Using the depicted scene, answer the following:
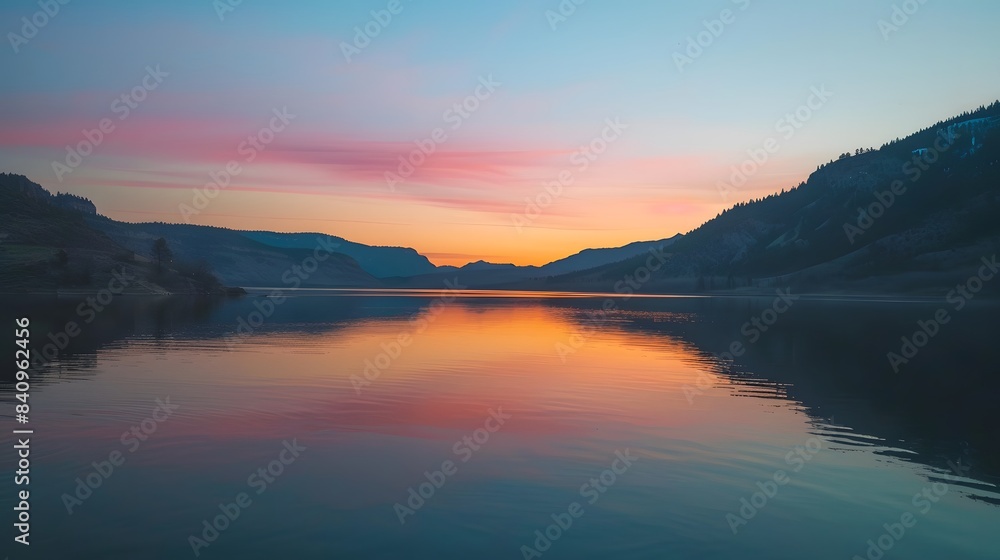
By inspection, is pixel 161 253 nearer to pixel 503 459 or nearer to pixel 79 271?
pixel 79 271

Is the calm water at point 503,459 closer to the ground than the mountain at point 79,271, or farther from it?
Result: closer to the ground

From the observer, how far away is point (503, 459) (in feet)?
66.0

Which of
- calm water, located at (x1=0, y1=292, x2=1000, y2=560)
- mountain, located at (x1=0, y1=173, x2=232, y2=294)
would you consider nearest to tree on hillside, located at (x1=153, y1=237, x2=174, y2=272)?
mountain, located at (x1=0, y1=173, x2=232, y2=294)

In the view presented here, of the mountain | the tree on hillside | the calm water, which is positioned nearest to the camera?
the calm water

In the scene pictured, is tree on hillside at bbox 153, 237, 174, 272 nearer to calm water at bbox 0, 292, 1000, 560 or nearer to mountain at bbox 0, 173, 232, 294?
mountain at bbox 0, 173, 232, 294

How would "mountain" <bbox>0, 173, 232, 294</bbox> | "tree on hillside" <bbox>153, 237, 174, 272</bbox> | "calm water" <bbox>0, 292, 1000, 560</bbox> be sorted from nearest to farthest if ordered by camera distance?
"calm water" <bbox>0, 292, 1000, 560</bbox>
"mountain" <bbox>0, 173, 232, 294</bbox>
"tree on hillside" <bbox>153, 237, 174, 272</bbox>

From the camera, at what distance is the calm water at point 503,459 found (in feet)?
46.2

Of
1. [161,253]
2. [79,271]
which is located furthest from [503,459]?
[161,253]

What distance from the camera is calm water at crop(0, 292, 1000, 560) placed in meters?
14.1

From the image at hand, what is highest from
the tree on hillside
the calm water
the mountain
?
the tree on hillside

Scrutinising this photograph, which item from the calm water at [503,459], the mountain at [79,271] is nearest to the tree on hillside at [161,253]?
the mountain at [79,271]

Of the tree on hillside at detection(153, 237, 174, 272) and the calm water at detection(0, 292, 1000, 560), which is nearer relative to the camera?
the calm water at detection(0, 292, 1000, 560)

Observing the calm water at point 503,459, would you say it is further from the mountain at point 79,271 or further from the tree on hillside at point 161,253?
the tree on hillside at point 161,253

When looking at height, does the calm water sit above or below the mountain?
below
